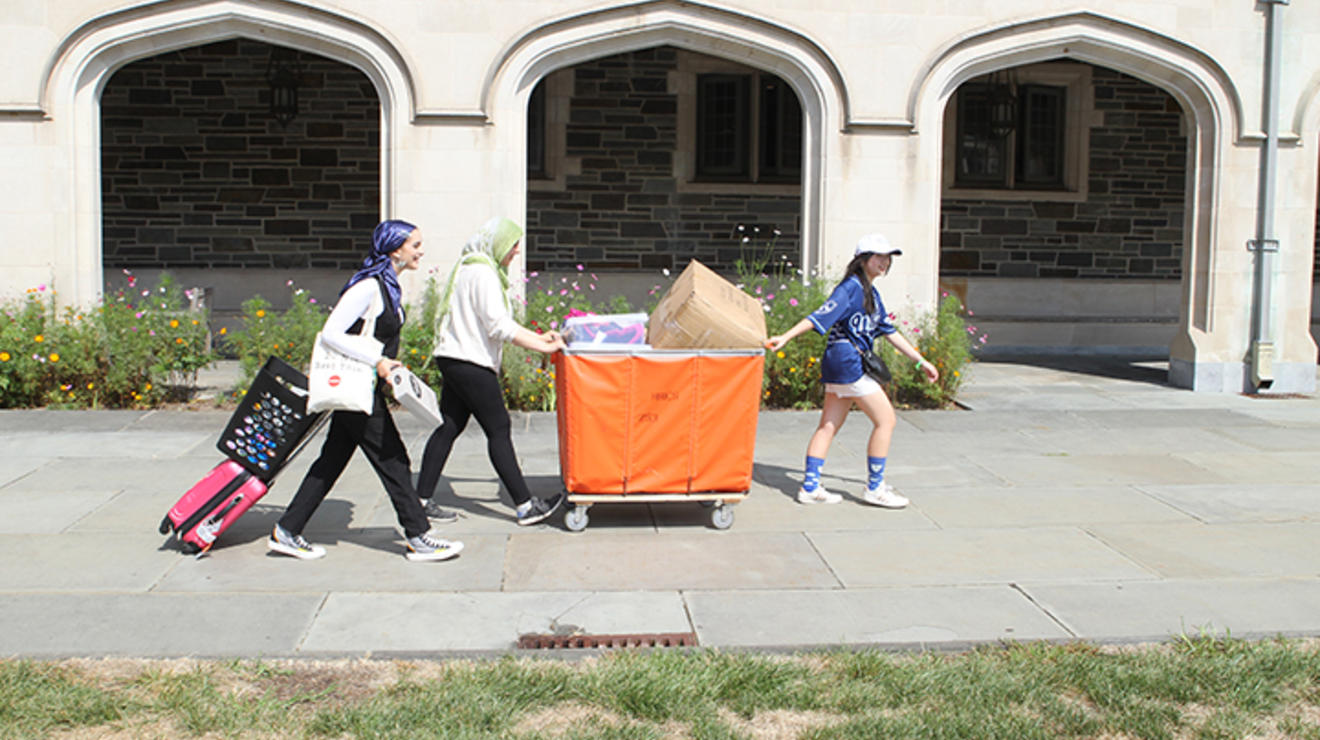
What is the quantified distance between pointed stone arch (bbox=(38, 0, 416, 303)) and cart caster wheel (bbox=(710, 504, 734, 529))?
17.2 ft

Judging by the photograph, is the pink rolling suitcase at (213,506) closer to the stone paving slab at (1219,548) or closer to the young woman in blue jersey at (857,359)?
the young woman in blue jersey at (857,359)

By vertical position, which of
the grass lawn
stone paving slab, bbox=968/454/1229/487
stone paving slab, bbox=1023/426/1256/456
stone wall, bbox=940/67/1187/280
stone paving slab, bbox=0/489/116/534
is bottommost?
the grass lawn

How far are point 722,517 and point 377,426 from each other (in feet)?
5.94

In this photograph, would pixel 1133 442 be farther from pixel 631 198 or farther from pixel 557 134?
pixel 557 134

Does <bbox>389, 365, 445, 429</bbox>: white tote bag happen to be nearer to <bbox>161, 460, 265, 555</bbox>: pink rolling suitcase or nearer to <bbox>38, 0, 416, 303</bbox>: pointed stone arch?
<bbox>161, 460, 265, 555</bbox>: pink rolling suitcase

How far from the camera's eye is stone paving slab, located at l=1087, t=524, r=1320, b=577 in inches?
216

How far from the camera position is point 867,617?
4773 mm

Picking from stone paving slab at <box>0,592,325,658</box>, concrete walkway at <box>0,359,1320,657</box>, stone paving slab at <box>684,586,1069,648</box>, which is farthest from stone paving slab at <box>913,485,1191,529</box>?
stone paving slab at <box>0,592,325,658</box>

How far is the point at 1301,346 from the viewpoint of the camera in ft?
37.2

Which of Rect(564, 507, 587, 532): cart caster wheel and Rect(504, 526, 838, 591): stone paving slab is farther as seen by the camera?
Rect(564, 507, 587, 532): cart caster wheel

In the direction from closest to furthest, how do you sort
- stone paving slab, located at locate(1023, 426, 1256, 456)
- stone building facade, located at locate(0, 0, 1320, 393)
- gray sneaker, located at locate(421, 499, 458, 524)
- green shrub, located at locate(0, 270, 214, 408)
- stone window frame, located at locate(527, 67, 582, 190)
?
gray sneaker, located at locate(421, 499, 458, 524) → stone paving slab, located at locate(1023, 426, 1256, 456) → green shrub, located at locate(0, 270, 214, 408) → stone building facade, located at locate(0, 0, 1320, 393) → stone window frame, located at locate(527, 67, 582, 190)

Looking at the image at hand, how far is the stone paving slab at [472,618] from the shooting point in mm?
4430

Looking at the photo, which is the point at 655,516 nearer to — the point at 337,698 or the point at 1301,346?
the point at 337,698

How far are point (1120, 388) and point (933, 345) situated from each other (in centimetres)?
235
